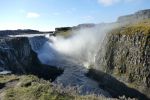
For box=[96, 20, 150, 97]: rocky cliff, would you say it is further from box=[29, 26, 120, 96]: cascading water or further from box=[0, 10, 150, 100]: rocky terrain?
box=[29, 26, 120, 96]: cascading water

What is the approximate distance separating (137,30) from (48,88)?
51.2 meters

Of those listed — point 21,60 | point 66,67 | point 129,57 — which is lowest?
point 66,67

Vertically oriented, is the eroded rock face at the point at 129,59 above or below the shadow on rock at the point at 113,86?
above

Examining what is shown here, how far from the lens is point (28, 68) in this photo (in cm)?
7231

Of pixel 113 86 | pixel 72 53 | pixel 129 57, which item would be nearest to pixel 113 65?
pixel 129 57

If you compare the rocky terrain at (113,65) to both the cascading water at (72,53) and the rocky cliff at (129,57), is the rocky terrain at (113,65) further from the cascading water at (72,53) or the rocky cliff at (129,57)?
the cascading water at (72,53)

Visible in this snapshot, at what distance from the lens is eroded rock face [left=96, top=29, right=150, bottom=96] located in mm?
60562

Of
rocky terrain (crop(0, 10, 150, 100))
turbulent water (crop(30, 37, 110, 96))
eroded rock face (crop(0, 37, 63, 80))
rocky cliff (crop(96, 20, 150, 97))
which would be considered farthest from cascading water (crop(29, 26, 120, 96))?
rocky cliff (crop(96, 20, 150, 97))

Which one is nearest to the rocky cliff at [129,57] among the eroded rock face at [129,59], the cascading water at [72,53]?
the eroded rock face at [129,59]

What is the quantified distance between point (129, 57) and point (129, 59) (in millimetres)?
431

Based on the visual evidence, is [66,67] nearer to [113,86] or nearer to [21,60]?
[21,60]

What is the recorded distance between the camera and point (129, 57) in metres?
67.2

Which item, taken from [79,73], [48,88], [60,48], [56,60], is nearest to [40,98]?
[48,88]

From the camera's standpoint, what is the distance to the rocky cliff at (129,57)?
60.7m
